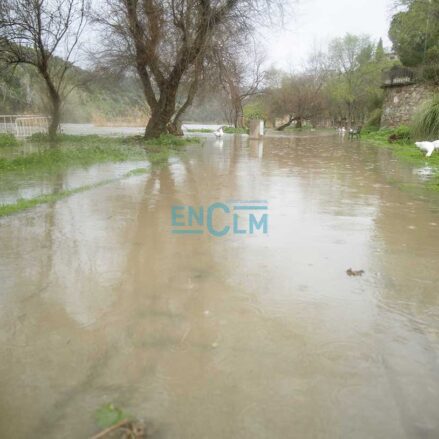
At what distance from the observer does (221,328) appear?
234 centimetres

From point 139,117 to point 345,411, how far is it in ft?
181

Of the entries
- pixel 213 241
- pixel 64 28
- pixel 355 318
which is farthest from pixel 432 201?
pixel 64 28

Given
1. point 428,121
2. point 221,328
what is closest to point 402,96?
point 428,121

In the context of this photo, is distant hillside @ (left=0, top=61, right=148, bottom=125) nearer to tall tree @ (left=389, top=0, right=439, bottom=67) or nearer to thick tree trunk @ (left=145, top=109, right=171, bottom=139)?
thick tree trunk @ (left=145, top=109, right=171, bottom=139)

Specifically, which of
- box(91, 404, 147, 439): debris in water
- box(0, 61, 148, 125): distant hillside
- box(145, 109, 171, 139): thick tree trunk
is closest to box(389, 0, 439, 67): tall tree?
box(145, 109, 171, 139): thick tree trunk

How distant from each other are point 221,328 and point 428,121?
14.9 m

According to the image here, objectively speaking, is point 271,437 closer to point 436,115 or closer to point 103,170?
point 103,170

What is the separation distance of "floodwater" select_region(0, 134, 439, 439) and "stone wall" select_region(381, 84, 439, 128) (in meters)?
21.3

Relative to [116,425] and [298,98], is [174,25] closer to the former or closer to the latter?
[116,425]

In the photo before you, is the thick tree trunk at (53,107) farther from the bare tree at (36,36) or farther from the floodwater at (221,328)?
the floodwater at (221,328)

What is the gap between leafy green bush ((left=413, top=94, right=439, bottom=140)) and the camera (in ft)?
46.0

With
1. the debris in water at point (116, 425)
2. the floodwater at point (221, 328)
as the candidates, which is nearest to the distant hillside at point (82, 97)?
the floodwater at point (221, 328)

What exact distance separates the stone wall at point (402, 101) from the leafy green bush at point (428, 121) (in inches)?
300

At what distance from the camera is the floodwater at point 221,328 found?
66.9 inches
